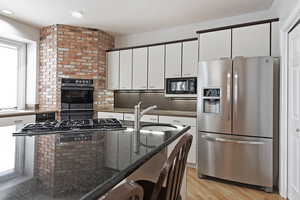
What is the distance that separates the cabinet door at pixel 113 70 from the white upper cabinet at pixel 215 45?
198 centimetres

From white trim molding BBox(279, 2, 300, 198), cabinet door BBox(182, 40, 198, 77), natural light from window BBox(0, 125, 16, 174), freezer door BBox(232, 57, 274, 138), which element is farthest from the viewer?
cabinet door BBox(182, 40, 198, 77)

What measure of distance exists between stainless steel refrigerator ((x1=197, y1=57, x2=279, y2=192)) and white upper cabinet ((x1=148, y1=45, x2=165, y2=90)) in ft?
3.52

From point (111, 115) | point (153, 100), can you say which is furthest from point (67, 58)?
point (153, 100)

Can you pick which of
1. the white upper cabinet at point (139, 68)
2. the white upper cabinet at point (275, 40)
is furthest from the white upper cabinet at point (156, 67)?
the white upper cabinet at point (275, 40)

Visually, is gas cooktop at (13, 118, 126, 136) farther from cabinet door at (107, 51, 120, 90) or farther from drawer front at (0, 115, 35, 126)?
cabinet door at (107, 51, 120, 90)

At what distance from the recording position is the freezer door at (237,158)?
2.52 meters

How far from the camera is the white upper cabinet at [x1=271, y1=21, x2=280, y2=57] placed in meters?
2.61

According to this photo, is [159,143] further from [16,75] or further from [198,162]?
[16,75]

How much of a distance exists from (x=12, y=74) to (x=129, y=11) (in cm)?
276

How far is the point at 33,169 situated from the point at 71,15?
3.41 m

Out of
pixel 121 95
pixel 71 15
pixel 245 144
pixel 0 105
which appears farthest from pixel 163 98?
pixel 0 105

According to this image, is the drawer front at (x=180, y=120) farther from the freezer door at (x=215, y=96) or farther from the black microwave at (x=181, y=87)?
the black microwave at (x=181, y=87)

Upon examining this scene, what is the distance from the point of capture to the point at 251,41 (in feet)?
9.05

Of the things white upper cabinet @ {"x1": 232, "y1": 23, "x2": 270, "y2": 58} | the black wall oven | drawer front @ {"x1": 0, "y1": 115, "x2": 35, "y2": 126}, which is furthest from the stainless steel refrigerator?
drawer front @ {"x1": 0, "y1": 115, "x2": 35, "y2": 126}
